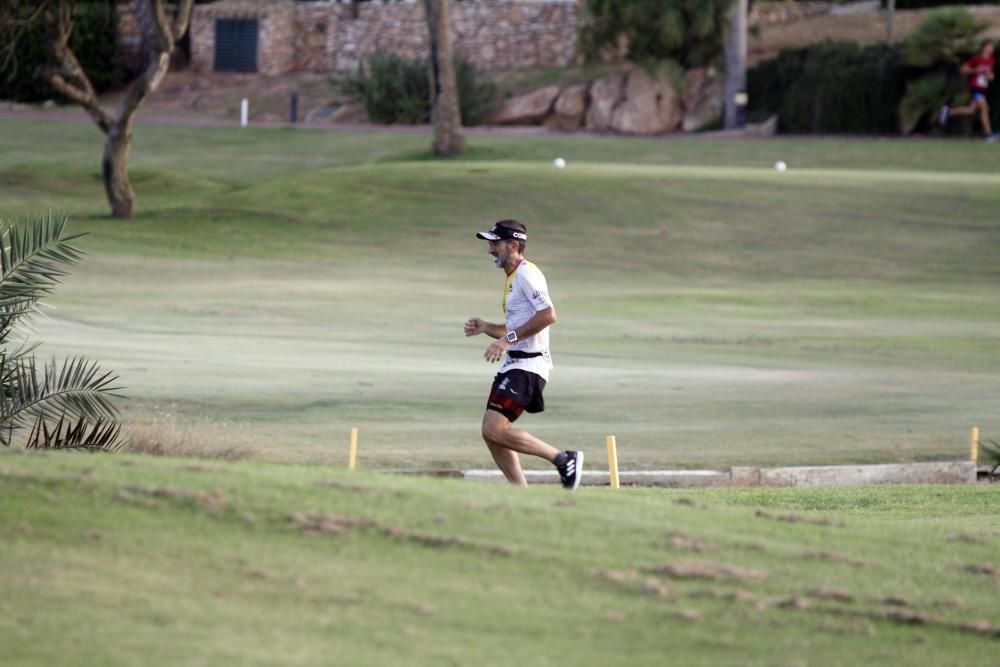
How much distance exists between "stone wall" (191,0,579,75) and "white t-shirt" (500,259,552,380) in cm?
4967

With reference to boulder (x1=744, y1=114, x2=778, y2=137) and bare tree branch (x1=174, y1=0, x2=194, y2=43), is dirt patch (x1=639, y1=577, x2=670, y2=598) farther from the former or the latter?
boulder (x1=744, y1=114, x2=778, y2=137)

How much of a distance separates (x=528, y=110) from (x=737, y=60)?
806 centimetres

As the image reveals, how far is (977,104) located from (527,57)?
19.5 m

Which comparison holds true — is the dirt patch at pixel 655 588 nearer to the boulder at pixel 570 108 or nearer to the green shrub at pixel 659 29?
the green shrub at pixel 659 29

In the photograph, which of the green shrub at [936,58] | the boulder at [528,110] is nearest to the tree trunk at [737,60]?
the green shrub at [936,58]

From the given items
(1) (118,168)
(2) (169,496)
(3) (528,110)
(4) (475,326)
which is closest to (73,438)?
(4) (475,326)

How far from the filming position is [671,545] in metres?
6.62

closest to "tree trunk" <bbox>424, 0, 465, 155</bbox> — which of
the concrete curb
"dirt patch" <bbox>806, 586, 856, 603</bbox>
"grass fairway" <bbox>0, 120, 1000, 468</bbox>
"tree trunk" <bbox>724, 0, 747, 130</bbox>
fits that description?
"grass fairway" <bbox>0, 120, 1000, 468</bbox>

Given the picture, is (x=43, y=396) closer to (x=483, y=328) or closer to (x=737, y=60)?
(x=483, y=328)

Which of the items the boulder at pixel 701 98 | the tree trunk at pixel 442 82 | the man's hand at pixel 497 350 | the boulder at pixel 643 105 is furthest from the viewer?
the boulder at pixel 701 98

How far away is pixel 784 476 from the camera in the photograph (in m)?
13.2

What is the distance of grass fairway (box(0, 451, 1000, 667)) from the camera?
5395 mm

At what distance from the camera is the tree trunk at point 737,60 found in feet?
162

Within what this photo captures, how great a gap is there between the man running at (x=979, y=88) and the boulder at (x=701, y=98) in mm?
8252
